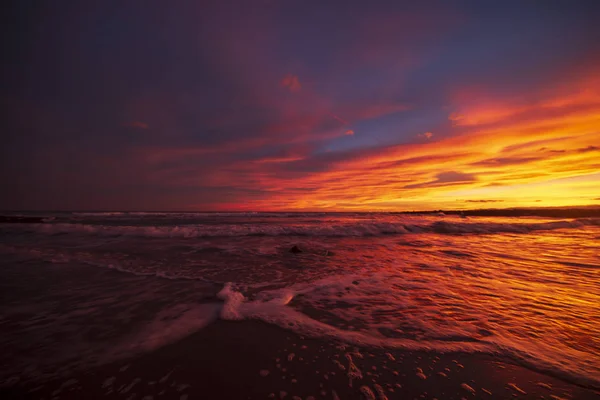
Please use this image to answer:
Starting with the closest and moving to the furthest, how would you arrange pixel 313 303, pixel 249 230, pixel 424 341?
pixel 424 341 < pixel 313 303 < pixel 249 230

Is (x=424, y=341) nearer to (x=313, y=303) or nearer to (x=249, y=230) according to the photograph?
(x=313, y=303)

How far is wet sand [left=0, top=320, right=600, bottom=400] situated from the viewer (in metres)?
2.28

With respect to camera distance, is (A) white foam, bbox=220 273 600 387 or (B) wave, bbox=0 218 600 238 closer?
(A) white foam, bbox=220 273 600 387

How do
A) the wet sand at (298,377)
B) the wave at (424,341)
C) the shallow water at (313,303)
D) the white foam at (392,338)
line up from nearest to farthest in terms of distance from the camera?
the wet sand at (298,377) < the wave at (424,341) < the white foam at (392,338) < the shallow water at (313,303)

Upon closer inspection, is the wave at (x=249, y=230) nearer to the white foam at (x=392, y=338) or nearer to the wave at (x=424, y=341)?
the white foam at (x=392, y=338)

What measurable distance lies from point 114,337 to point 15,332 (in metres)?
1.53

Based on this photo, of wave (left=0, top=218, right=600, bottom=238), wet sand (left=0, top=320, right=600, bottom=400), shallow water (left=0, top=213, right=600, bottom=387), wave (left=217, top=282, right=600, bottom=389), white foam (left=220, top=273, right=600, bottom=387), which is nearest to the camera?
wet sand (left=0, top=320, right=600, bottom=400)

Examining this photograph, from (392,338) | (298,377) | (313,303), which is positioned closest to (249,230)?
(313,303)

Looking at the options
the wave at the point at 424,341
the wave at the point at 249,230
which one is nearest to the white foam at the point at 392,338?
the wave at the point at 424,341

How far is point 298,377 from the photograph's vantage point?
99.1 inches

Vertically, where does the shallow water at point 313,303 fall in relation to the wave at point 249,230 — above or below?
below

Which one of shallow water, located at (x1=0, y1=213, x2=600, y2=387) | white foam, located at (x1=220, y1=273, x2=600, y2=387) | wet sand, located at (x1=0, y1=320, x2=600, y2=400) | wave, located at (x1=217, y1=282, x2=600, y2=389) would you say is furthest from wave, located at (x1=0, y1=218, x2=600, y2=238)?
wet sand, located at (x1=0, y1=320, x2=600, y2=400)

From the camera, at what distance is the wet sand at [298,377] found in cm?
228

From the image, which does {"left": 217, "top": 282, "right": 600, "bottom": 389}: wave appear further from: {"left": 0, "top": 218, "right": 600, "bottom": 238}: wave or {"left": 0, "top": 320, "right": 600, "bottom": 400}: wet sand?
{"left": 0, "top": 218, "right": 600, "bottom": 238}: wave
